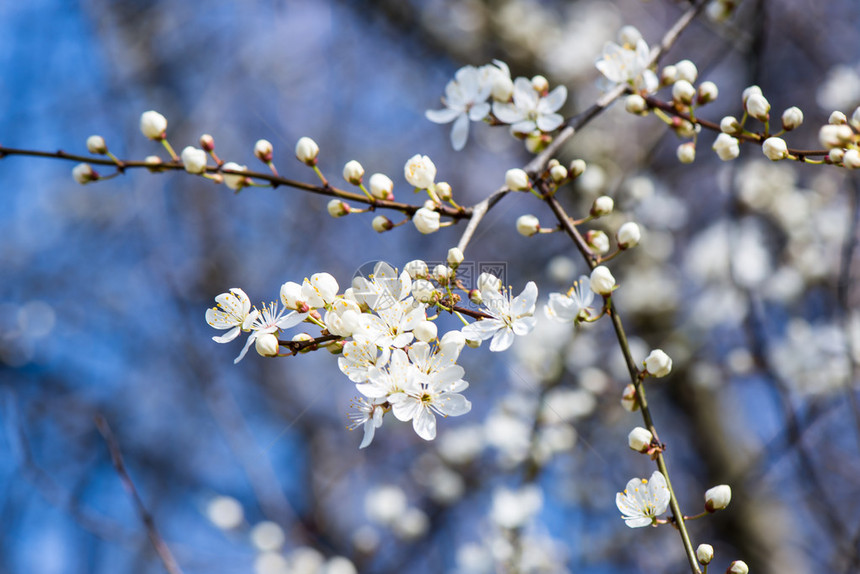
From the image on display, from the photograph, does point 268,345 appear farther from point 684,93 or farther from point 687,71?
point 687,71

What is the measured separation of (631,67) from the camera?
1.61 m

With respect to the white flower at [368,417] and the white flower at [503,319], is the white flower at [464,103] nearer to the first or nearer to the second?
the white flower at [503,319]

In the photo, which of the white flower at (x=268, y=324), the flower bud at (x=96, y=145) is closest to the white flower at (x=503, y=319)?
the white flower at (x=268, y=324)

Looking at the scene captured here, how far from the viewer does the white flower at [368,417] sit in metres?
1.21

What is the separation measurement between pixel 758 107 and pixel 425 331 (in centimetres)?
92

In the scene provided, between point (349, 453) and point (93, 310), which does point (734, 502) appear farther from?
point (93, 310)

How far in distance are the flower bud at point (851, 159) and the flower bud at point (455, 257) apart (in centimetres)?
80

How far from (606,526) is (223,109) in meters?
4.19

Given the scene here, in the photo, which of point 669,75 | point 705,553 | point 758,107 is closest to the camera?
point 705,553

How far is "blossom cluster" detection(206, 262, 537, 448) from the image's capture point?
48.2 inches

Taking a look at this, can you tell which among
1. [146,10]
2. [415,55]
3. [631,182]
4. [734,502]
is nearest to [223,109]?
[146,10]

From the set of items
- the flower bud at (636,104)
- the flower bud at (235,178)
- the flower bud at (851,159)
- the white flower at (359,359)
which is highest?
the flower bud at (851,159)

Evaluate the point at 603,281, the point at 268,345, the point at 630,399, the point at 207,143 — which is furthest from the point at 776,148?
the point at 207,143

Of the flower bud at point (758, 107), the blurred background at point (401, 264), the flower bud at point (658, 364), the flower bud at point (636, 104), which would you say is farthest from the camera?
the blurred background at point (401, 264)
